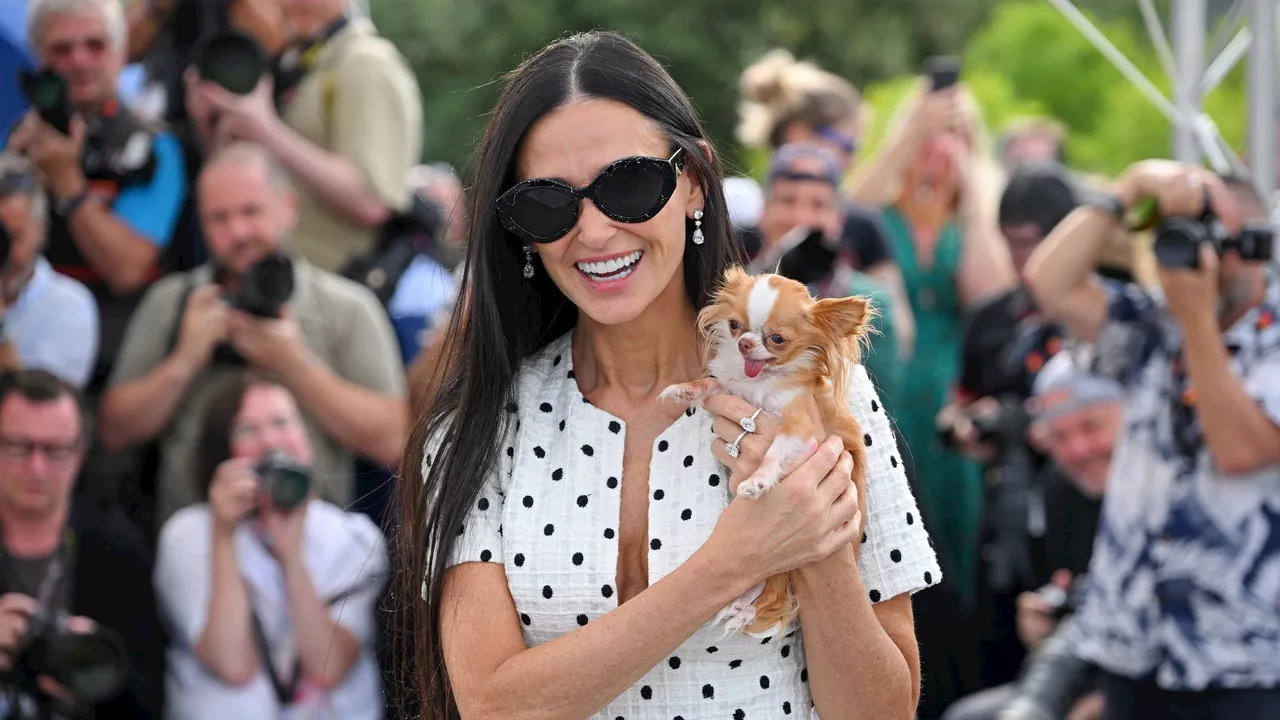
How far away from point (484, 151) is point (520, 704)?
84 centimetres

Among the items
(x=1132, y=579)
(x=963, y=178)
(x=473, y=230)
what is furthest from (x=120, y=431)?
(x=963, y=178)

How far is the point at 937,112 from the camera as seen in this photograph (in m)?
6.89

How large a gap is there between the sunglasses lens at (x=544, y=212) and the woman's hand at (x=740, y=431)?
338mm

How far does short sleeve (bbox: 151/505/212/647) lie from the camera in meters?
4.63

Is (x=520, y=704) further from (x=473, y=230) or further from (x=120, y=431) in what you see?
(x=120, y=431)

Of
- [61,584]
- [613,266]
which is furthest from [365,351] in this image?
[613,266]

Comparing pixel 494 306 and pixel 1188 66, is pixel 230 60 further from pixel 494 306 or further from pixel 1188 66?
pixel 1188 66

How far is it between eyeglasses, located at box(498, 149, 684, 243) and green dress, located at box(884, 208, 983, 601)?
389 cm

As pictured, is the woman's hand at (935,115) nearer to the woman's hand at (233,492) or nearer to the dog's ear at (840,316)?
the woman's hand at (233,492)

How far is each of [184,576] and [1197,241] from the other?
2.97 meters

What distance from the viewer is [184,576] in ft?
15.2

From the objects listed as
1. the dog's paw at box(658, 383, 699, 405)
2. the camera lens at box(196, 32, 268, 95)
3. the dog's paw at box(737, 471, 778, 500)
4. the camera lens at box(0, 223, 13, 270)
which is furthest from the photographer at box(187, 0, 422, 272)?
the dog's paw at box(737, 471, 778, 500)

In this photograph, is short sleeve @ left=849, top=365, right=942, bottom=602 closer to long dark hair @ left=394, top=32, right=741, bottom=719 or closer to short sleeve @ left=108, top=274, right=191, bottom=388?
long dark hair @ left=394, top=32, right=741, bottom=719

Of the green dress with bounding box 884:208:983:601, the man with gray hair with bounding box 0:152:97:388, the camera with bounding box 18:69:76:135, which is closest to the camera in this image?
the man with gray hair with bounding box 0:152:97:388
